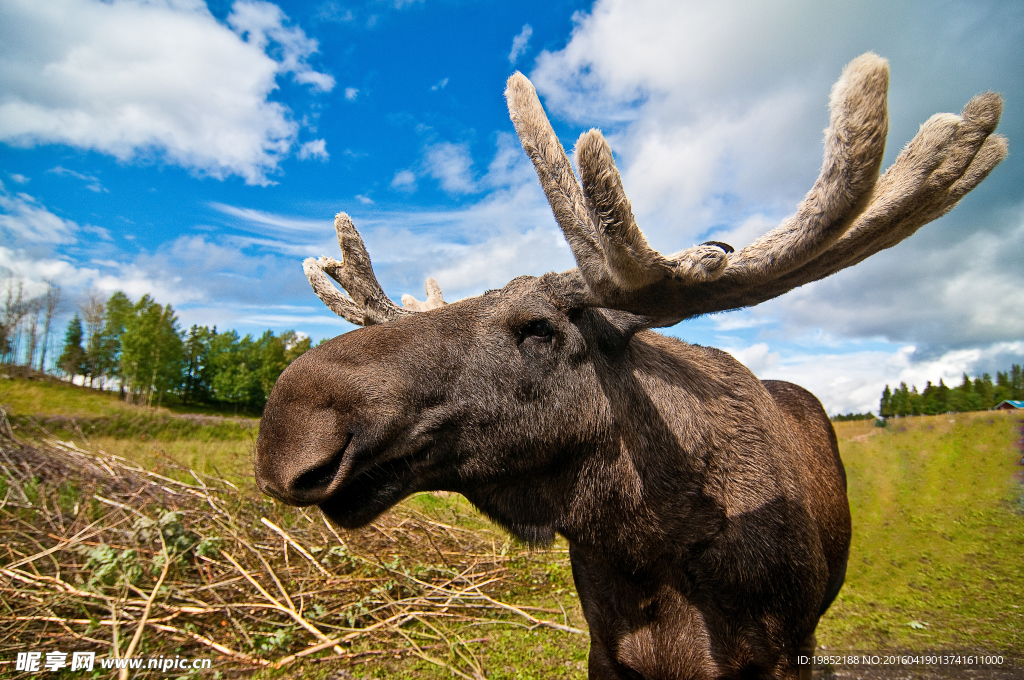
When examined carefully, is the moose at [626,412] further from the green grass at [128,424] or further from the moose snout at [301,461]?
the green grass at [128,424]

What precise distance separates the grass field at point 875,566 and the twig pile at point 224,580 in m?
0.05

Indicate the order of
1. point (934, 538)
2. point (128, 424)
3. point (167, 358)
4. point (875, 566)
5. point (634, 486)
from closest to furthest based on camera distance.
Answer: point (634, 486)
point (875, 566)
point (934, 538)
point (128, 424)
point (167, 358)

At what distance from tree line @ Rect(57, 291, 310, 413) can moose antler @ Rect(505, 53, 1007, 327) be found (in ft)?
168

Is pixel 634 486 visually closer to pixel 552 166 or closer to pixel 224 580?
pixel 552 166

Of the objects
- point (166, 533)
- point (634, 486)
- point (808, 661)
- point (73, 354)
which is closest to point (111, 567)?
point (166, 533)

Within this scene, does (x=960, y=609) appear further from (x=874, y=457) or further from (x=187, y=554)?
(x=187, y=554)

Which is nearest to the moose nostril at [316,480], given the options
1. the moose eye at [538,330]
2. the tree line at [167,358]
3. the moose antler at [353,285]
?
the moose eye at [538,330]

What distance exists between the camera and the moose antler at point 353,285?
341 cm

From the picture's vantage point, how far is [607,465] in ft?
7.19

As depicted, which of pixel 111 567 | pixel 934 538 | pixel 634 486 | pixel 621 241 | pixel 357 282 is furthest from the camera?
pixel 934 538

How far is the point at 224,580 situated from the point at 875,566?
7.85 metres

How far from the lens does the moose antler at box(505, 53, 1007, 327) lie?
57.4 inches

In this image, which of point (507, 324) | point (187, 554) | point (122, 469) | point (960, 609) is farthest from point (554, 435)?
point (122, 469)

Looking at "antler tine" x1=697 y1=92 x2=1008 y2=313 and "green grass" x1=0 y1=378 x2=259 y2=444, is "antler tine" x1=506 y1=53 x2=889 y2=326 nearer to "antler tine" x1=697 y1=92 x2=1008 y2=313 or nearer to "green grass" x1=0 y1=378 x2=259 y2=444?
"antler tine" x1=697 y1=92 x2=1008 y2=313
